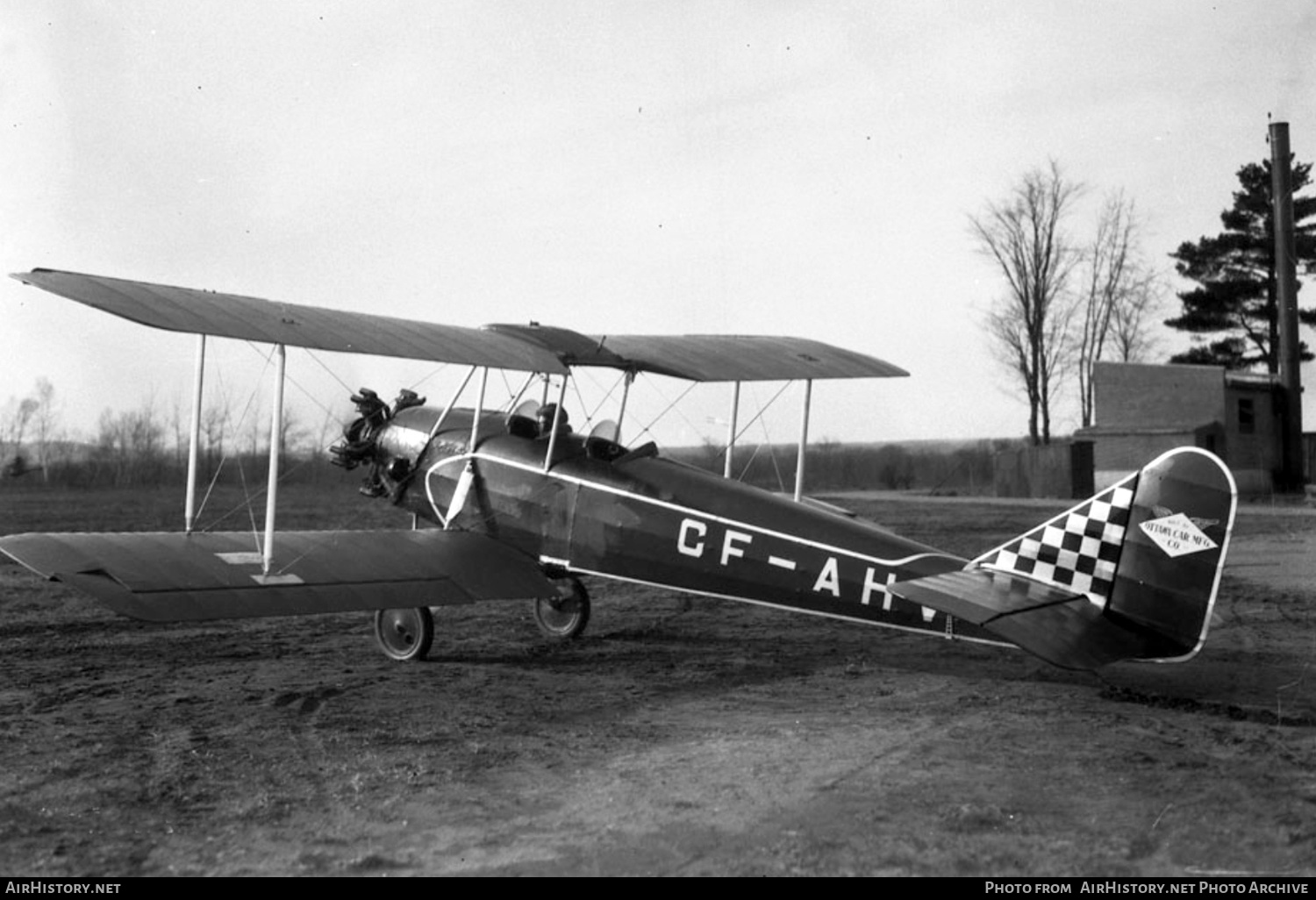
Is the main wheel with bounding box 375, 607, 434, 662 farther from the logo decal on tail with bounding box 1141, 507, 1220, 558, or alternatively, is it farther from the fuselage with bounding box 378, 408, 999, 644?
the logo decal on tail with bounding box 1141, 507, 1220, 558

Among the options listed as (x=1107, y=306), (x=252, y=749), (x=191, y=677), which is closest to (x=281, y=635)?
(x=191, y=677)

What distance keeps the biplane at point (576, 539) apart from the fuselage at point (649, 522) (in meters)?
0.02

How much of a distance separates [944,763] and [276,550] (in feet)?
15.9

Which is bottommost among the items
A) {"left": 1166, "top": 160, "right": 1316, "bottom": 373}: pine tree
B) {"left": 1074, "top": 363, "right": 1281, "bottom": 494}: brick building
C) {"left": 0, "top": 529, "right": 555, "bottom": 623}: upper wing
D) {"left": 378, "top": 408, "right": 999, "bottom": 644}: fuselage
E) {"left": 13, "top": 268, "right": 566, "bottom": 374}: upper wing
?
{"left": 0, "top": 529, "right": 555, "bottom": 623}: upper wing

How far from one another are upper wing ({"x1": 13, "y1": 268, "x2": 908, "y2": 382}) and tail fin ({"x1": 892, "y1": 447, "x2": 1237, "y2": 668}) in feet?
11.8

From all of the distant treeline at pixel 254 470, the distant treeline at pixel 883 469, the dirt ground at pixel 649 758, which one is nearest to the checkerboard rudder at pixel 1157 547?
the dirt ground at pixel 649 758

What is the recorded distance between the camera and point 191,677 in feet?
24.9

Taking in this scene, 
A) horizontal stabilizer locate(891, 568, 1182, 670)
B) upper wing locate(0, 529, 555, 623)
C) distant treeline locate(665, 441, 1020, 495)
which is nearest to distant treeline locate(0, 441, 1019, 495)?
distant treeline locate(665, 441, 1020, 495)

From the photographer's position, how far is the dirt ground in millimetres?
3914

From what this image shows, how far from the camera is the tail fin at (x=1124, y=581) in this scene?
6.11 metres

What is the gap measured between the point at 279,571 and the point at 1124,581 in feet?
17.6

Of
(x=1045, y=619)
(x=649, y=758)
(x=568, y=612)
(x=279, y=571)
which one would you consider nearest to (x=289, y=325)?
(x=279, y=571)

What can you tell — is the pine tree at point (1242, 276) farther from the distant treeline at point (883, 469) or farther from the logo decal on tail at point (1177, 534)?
the logo decal on tail at point (1177, 534)
